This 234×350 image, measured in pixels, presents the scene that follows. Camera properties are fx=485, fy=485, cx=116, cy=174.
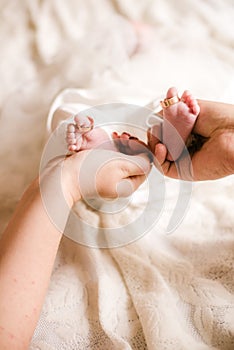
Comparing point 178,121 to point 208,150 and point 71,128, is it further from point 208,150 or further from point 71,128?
point 71,128

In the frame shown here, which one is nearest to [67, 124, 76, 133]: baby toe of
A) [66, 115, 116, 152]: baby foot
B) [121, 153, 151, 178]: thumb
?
[66, 115, 116, 152]: baby foot

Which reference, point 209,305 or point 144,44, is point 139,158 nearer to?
point 209,305

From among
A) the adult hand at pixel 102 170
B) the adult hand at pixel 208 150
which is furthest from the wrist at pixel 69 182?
the adult hand at pixel 208 150

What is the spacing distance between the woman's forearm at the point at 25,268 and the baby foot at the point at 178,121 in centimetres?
26

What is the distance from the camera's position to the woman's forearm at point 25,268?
748 millimetres

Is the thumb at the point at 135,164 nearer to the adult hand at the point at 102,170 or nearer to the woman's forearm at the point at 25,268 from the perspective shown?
the adult hand at the point at 102,170

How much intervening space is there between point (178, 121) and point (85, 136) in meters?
0.18

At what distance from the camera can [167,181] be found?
1031 millimetres

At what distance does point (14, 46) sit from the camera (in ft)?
4.51

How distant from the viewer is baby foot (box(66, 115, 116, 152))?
3.03 feet

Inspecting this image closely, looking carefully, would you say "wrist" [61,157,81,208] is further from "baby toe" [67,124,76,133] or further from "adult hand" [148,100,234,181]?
"adult hand" [148,100,234,181]

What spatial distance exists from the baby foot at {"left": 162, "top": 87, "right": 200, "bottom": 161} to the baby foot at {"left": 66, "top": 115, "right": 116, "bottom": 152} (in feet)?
0.40

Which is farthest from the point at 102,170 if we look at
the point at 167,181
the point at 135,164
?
the point at 167,181

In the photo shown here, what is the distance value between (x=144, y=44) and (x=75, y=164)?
56cm
